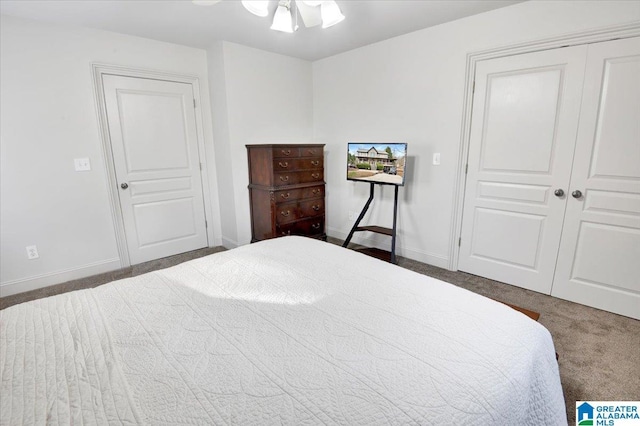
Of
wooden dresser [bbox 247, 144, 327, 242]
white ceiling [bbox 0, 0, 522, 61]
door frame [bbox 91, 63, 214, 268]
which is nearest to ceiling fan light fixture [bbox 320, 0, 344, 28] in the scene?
white ceiling [bbox 0, 0, 522, 61]

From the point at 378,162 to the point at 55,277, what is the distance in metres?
3.25

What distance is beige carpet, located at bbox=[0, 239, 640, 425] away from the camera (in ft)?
5.36

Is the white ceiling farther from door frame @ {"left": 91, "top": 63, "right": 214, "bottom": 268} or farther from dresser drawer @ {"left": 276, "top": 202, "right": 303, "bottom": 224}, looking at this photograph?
dresser drawer @ {"left": 276, "top": 202, "right": 303, "bottom": 224}

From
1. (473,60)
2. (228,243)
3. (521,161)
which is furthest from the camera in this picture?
(228,243)

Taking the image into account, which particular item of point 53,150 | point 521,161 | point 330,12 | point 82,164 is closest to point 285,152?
point 330,12

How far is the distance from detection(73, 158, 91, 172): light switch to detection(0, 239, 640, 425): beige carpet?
3.46ft

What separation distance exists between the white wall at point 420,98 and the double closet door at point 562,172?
0.61 ft

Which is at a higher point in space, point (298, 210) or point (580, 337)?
point (298, 210)

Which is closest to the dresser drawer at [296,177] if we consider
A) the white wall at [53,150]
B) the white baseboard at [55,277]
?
the white wall at [53,150]

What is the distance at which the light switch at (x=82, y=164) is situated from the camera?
2861 mm

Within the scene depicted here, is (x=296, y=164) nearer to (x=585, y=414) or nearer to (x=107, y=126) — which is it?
(x=107, y=126)

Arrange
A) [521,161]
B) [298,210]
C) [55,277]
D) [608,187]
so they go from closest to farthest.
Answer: [608,187]
[521,161]
[55,277]
[298,210]

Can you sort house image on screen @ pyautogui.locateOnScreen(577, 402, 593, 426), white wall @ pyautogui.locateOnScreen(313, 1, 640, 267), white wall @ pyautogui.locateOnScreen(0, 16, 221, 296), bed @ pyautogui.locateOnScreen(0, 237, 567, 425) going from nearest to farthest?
bed @ pyautogui.locateOnScreen(0, 237, 567, 425), house image on screen @ pyautogui.locateOnScreen(577, 402, 593, 426), white wall @ pyautogui.locateOnScreen(313, 1, 640, 267), white wall @ pyautogui.locateOnScreen(0, 16, 221, 296)

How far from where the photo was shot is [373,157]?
304 cm
